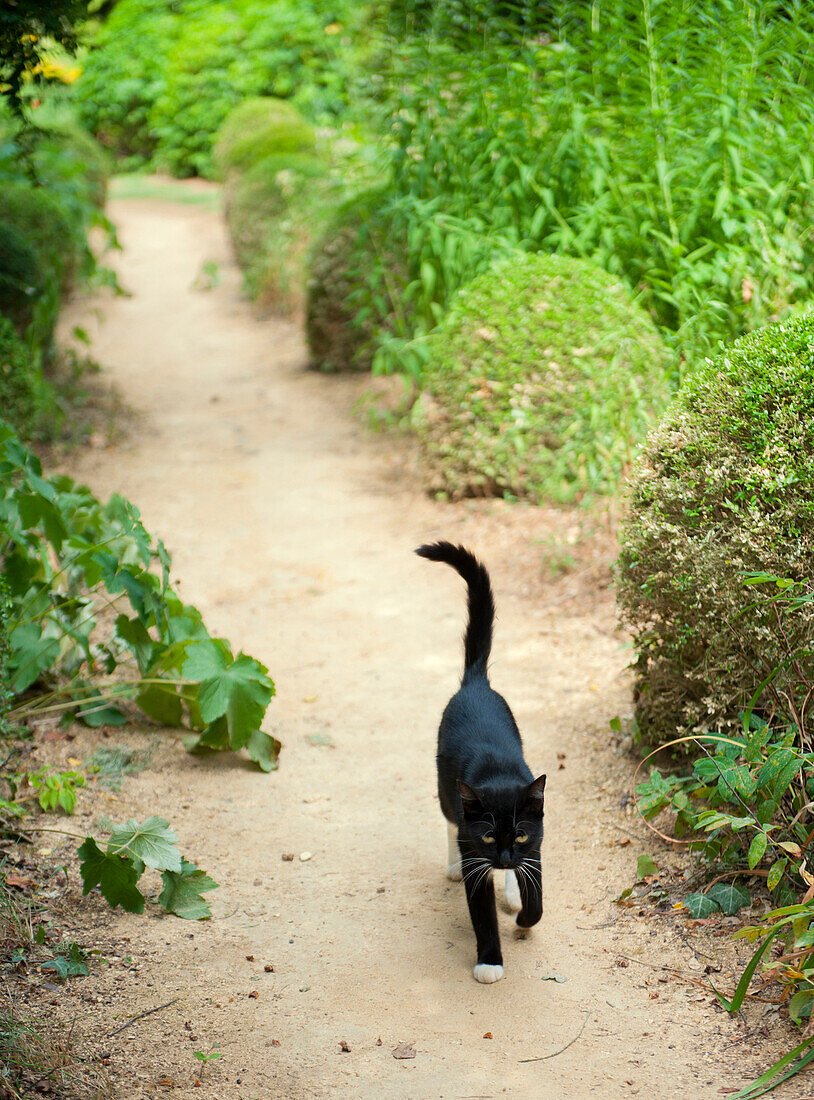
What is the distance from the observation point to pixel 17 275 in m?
7.32

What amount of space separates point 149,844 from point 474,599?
124 centimetres

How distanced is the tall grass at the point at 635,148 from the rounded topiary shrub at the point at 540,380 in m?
0.32

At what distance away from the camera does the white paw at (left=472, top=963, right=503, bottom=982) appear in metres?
2.64

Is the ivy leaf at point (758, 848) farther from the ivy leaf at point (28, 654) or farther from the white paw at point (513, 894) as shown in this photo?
the ivy leaf at point (28, 654)

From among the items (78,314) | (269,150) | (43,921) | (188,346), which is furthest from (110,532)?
(269,150)

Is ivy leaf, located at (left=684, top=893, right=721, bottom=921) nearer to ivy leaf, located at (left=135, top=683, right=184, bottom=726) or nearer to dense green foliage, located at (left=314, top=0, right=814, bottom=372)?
ivy leaf, located at (left=135, top=683, right=184, bottom=726)

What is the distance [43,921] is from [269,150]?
13.0 meters

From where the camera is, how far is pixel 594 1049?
2408 mm

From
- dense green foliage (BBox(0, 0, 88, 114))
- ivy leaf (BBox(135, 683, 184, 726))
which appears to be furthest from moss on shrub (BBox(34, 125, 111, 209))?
ivy leaf (BBox(135, 683, 184, 726))

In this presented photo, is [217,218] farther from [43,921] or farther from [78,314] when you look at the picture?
[43,921]

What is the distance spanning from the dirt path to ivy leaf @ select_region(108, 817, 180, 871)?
0.21m

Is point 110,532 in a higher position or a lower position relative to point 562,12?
lower

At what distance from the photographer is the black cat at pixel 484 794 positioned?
101 inches

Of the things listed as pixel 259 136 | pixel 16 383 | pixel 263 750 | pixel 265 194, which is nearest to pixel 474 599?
pixel 263 750
